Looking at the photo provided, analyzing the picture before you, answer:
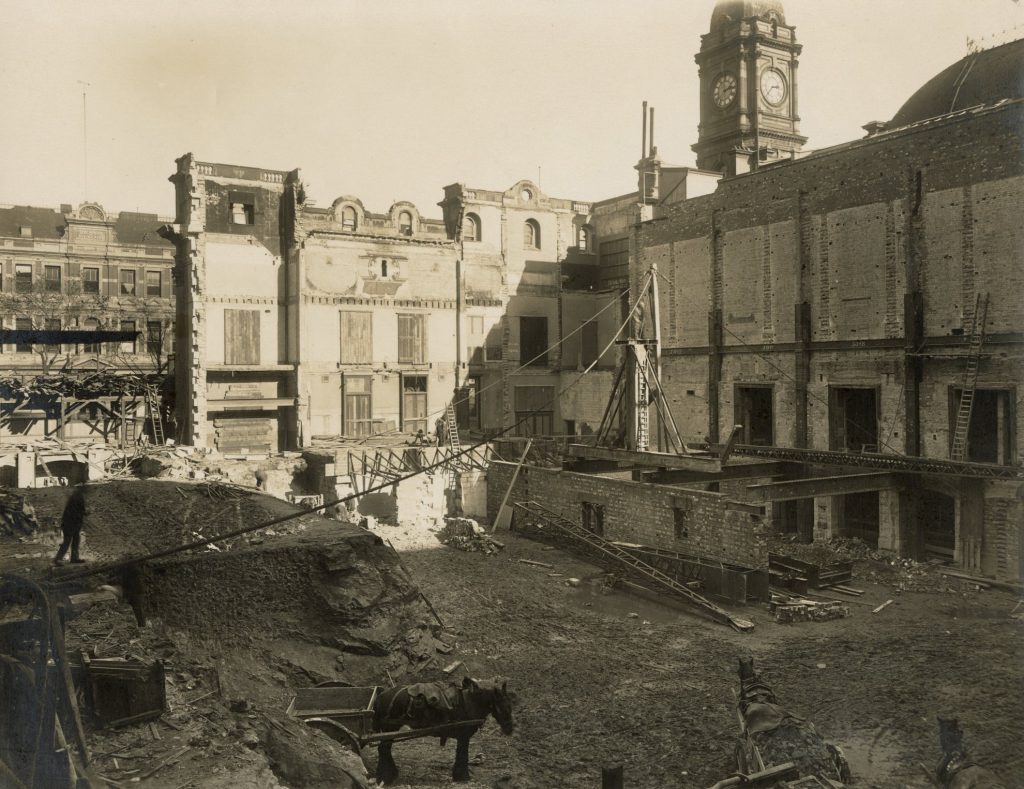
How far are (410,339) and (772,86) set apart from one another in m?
20.7

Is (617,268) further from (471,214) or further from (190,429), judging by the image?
(190,429)

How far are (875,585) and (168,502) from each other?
588 inches

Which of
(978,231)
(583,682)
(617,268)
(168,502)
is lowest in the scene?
(583,682)

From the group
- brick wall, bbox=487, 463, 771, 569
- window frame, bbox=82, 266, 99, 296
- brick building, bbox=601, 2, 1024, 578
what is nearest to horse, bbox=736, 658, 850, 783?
brick wall, bbox=487, 463, 771, 569

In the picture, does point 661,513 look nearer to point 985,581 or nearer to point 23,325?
point 985,581

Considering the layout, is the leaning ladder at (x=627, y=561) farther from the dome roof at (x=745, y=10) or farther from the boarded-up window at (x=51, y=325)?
the boarded-up window at (x=51, y=325)

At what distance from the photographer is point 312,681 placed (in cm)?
1046

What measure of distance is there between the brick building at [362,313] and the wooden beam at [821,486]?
44.9 feet

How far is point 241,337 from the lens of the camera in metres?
29.5

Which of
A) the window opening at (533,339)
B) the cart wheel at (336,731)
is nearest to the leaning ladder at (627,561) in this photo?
the cart wheel at (336,731)

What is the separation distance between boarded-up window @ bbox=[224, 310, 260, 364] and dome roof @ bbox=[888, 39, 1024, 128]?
936 inches

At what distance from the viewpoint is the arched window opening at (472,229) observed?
34.8 m

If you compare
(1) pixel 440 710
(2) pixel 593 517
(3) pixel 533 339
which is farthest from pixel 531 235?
(1) pixel 440 710

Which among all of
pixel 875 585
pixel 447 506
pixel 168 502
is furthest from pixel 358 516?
pixel 875 585
